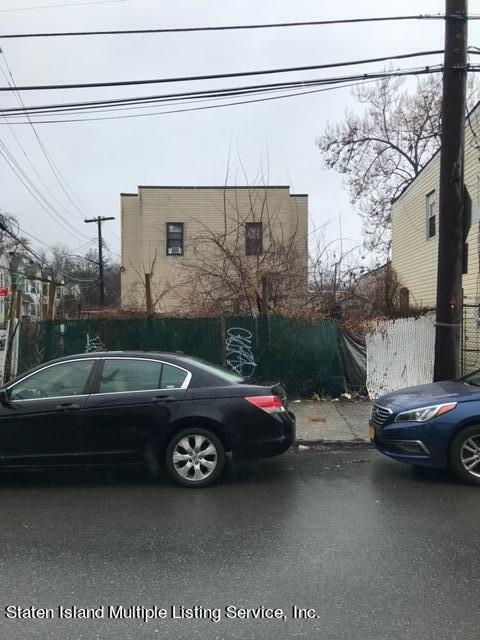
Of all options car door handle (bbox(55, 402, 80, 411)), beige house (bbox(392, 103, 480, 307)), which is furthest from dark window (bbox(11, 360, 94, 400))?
beige house (bbox(392, 103, 480, 307))

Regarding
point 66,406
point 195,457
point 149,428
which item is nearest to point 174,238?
point 66,406

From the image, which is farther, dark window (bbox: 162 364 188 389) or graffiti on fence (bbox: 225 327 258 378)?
graffiti on fence (bbox: 225 327 258 378)

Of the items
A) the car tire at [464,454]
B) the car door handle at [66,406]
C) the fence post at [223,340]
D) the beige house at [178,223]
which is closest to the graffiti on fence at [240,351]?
the fence post at [223,340]

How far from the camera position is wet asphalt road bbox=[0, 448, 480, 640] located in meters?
3.12

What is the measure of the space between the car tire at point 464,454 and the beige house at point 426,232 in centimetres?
750

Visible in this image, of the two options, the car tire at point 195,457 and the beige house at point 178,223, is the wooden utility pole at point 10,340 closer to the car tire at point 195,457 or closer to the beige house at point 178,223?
the car tire at point 195,457

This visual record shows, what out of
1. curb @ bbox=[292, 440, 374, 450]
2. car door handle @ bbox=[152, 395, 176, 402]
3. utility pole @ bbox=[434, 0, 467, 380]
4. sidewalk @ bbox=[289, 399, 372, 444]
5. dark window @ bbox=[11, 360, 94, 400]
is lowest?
curb @ bbox=[292, 440, 374, 450]

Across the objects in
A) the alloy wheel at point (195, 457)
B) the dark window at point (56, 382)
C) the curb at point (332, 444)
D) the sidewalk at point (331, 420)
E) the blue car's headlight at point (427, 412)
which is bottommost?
the curb at point (332, 444)

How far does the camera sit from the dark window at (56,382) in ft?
19.7

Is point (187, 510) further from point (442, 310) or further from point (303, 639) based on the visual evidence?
point (442, 310)

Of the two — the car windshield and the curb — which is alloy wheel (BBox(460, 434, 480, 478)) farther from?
the car windshield

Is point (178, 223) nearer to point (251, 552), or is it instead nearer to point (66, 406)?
point (66, 406)

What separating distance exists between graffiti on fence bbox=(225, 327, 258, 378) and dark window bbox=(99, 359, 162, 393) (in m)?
5.20

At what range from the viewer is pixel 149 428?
578 cm
